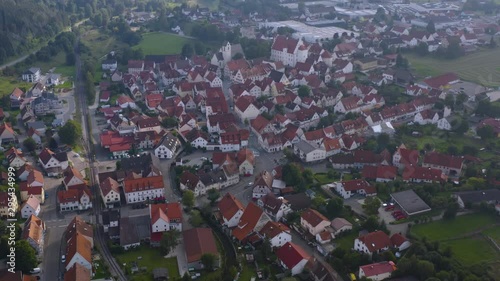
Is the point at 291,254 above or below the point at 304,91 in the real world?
above

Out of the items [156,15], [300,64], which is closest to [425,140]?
[300,64]

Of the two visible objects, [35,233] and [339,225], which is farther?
[339,225]

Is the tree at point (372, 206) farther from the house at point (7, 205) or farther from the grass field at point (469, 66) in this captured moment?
the grass field at point (469, 66)

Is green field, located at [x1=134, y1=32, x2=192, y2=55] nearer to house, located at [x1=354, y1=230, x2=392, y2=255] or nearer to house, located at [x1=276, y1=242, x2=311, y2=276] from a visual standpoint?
house, located at [x1=276, y1=242, x2=311, y2=276]

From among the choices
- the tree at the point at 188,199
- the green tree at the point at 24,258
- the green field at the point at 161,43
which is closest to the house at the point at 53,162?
the tree at the point at 188,199

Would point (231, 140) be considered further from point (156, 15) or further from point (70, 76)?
point (156, 15)

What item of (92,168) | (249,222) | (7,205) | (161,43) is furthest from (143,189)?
(161,43)

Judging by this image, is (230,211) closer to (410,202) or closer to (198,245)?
(198,245)
